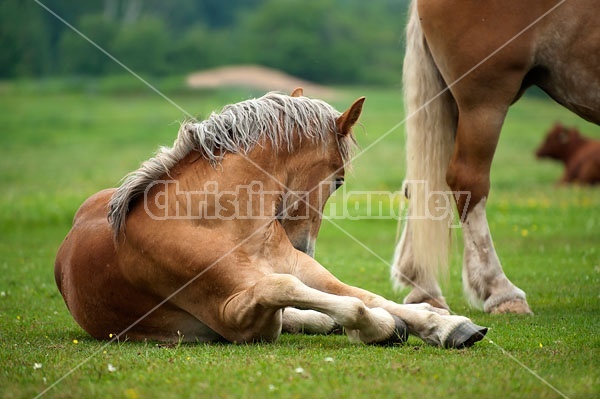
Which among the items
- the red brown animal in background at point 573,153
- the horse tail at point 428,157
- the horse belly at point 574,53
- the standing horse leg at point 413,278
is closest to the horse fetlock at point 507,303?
the standing horse leg at point 413,278

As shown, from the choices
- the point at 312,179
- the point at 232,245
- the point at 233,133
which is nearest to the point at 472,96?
the point at 312,179

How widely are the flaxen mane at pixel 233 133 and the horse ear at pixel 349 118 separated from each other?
0.10 meters

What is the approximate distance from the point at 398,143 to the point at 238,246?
102 feet

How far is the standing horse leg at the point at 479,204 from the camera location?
23.4ft

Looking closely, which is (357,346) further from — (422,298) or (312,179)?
(422,298)

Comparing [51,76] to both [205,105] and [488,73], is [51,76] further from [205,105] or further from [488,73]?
[488,73]

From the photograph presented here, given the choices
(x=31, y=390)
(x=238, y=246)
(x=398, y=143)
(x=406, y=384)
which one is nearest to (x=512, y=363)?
(x=406, y=384)

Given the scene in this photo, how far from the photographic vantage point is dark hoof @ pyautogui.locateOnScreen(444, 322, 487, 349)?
17.7ft

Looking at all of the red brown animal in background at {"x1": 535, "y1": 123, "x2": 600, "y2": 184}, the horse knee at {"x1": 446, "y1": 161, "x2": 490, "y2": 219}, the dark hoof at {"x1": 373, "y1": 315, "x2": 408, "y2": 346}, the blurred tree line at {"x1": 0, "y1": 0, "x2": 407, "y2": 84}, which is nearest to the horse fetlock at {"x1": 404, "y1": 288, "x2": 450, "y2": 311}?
the horse knee at {"x1": 446, "y1": 161, "x2": 490, "y2": 219}

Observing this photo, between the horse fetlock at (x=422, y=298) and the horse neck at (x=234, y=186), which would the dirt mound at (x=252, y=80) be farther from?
the horse neck at (x=234, y=186)

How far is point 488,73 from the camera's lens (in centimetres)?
701

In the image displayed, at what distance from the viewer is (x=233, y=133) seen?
6.06m

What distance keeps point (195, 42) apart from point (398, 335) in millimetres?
58260

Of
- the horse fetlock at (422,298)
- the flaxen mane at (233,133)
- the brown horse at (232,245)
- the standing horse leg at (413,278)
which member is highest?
the flaxen mane at (233,133)
